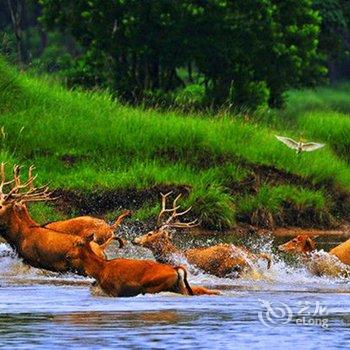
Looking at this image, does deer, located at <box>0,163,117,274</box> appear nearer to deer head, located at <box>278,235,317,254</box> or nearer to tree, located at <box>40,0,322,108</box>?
deer head, located at <box>278,235,317,254</box>

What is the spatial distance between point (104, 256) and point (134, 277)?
1648mm

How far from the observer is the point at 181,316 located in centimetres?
1653

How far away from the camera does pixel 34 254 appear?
2012cm

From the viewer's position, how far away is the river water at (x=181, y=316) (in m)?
14.8

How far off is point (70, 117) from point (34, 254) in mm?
10930

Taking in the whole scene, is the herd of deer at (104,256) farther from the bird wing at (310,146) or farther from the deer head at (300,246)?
the bird wing at (310,146)

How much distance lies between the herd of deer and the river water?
0.18 m

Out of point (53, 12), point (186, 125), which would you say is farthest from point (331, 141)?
point (53, 12)

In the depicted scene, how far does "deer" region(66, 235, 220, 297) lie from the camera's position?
17.8m

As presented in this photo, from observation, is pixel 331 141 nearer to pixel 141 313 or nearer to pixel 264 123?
pixel 264 123

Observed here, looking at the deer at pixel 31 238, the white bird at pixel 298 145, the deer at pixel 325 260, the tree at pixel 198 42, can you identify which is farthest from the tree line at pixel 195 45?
the deer at pixel 31 238

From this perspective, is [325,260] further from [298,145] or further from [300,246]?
[298,145]

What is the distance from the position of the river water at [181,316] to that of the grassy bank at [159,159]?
770cm

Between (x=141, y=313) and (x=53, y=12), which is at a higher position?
(x=141, y=313)
